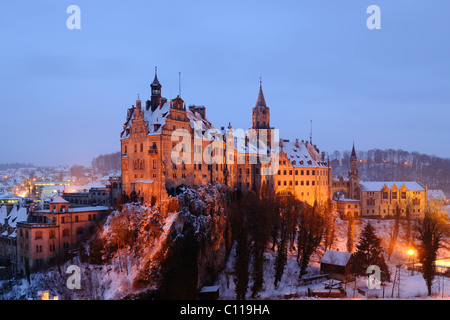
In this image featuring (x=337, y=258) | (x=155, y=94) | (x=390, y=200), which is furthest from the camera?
(x=390, y=200)

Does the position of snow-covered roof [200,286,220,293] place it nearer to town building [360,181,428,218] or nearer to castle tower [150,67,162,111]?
castle tower [150,67,162,111]

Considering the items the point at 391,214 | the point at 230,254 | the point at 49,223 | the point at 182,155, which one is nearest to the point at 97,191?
the point at 49,223

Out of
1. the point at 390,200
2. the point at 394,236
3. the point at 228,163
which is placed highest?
the point at 228,163

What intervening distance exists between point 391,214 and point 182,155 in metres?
52.8

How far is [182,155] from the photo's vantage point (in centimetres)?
4978

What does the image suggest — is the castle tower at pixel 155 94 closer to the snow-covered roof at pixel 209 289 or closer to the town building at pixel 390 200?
the snow-covered roof at pixel 209 289

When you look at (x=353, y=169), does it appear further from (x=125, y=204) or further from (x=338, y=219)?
(x=125, y=204)

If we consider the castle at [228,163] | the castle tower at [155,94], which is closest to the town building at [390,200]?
the castle at [228,163]

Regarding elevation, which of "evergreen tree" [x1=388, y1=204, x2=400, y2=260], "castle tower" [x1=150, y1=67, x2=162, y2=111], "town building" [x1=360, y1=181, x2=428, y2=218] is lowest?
"evergreen tree" [x1=388, y1=204, x2=400, y2=260]

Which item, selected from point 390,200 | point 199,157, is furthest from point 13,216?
point 390,200

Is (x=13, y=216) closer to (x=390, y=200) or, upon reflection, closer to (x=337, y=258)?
(x=337, y=258)

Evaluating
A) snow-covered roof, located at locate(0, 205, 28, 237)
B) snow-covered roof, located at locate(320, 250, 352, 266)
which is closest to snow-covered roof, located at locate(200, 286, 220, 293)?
snow-covered roof, located at locate(320, 250, 352, 266)

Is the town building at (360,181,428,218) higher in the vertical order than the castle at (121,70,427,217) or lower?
lower

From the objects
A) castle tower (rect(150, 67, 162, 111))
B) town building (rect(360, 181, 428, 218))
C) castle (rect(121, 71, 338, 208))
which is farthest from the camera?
town building (rect(360, 181, 428, 218))
